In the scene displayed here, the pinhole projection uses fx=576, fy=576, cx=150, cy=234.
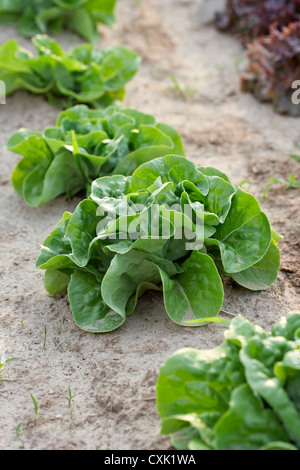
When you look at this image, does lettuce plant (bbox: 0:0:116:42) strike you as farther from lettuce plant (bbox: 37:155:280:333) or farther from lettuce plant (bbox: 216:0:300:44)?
lettuce plant (bbox: 37:155:280:333)

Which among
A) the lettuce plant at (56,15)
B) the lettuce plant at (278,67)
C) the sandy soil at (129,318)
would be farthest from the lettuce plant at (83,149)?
the lettuce plant at (56,15)

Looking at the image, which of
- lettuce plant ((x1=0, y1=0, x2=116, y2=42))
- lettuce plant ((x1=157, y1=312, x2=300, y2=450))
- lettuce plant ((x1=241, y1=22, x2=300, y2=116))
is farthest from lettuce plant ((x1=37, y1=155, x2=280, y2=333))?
lettuce plant ((x1=0, y1=0, x2=116, y2=42))

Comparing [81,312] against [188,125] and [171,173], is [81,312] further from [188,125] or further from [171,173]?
[188,125]

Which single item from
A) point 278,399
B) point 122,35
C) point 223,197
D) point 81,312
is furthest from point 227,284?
point 122,35

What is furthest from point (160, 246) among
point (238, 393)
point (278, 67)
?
point (278, 67)

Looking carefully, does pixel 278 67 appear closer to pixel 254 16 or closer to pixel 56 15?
pixel 254 16
